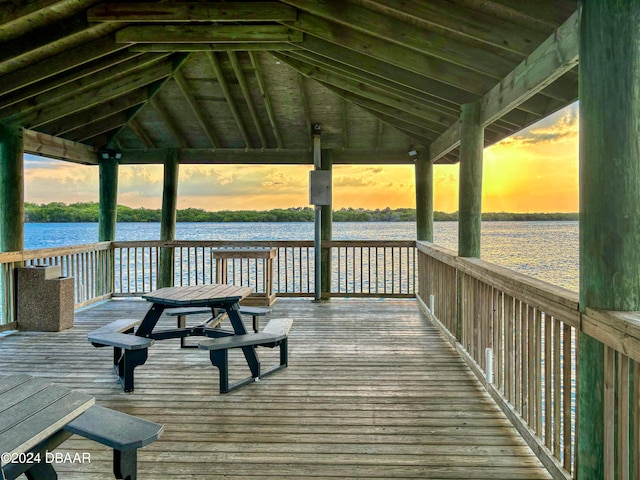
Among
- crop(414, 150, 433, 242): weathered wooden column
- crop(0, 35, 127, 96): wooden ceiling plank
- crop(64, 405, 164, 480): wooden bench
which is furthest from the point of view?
crop(414, 150, 433, 242): weathered wooden column

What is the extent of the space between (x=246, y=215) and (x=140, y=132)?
23.1 metres

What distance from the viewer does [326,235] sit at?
7.62m

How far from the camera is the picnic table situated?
1.55 m

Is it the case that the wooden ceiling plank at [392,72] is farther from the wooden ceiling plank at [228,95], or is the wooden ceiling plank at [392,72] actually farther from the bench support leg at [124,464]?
the bench support leg at [124,464]

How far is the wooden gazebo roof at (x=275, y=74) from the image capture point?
3.22m

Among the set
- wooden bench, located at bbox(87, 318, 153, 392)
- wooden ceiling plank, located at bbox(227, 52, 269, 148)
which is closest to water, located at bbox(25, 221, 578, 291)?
wooden ceiling plank, located at bbox(227, 52, 269, 148)

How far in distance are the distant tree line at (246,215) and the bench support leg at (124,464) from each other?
22850mm

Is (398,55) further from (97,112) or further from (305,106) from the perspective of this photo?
(97,112)

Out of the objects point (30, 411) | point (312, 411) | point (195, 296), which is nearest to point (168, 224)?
point (195, 296)

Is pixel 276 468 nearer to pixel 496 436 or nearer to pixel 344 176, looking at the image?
pixel 496 436

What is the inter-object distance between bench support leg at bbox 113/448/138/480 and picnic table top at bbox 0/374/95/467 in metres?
0.28

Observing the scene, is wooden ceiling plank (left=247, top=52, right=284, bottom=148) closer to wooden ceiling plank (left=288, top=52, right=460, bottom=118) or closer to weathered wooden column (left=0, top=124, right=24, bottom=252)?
wooden ceiling plank (left=288, top=52, right=460, bottom=118)

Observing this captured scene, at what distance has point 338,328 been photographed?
561 cm

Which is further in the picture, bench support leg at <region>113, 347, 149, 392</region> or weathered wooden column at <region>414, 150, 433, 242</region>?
weathered wooden column at <region>414, 150, 433, 242</region>
